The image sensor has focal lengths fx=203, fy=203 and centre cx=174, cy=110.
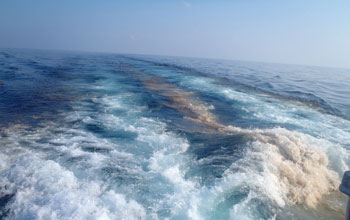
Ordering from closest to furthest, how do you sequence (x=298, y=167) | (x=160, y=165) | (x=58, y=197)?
1. (x=58, y=197)
2. (x=160, y=165)
3. (x=298, y=167)

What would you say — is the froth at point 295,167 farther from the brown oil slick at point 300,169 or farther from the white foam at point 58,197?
the white foam at point 58,197

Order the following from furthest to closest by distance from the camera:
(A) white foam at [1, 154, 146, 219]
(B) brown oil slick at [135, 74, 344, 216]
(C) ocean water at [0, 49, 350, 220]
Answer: (B) brown oil slick at [135, 74, 344, 216] < (C) ocean water at [0, 49, 350, 220] < (A) white foam at [1, 154, 146, 219]

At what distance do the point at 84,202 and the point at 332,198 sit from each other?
525 cm

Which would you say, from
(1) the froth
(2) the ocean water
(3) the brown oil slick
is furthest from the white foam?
(3) the brown oil slick

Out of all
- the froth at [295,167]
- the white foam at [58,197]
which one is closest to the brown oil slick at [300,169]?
the froth at [295,167]

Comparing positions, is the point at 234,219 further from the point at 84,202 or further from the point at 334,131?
the point at 334,131

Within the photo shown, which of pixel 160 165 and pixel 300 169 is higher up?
pixel 300 169

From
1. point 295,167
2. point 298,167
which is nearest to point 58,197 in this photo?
point 295,167

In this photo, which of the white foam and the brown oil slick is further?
the brown oil slick

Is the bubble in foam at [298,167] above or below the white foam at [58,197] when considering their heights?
above

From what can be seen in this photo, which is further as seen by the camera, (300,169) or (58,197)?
(300,169)

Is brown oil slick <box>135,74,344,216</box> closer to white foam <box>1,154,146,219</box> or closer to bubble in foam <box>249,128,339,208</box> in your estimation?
bubble in foam <box>249,128,339,208</box>

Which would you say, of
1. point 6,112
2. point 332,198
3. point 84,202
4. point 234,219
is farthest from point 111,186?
point 6,112

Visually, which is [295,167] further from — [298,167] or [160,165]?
[160,165]
